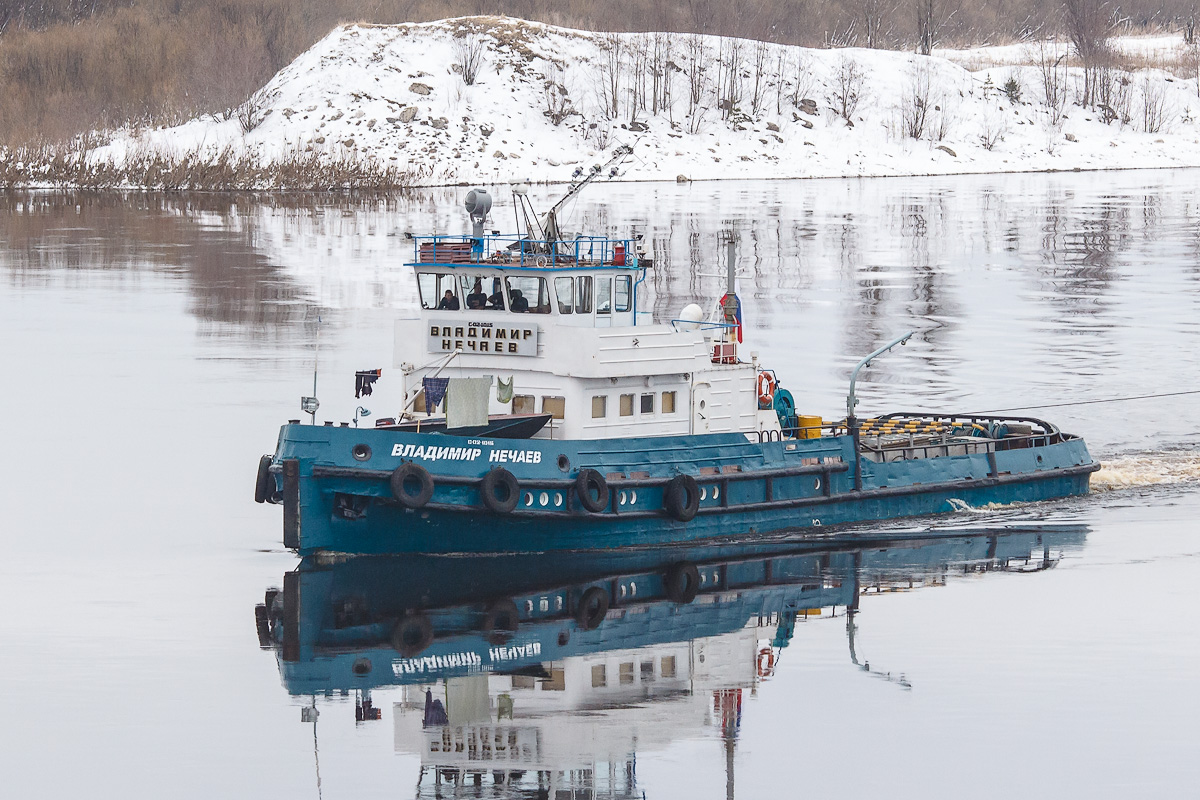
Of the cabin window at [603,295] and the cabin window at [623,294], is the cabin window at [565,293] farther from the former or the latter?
the cabin window at [623,294]

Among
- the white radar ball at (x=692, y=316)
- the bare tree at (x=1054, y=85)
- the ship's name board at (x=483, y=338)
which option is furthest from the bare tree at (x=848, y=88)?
the ship's name board at (x=483, y=338)

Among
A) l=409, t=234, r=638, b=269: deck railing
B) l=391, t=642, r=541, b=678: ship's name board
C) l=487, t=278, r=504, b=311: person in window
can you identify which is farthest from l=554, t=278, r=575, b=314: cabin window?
l=391, t=642, r=541, b=678: ship's name board

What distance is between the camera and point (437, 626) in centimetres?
2106

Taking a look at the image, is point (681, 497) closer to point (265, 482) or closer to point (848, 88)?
point (265, 482)

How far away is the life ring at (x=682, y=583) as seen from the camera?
2275 centimetres

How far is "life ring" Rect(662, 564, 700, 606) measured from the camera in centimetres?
2275

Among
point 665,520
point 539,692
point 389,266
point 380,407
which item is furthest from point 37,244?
point 539,692

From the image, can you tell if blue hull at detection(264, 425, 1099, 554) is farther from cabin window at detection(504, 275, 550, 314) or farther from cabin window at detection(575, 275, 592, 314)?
cabin window at detection(504, 275, 550, 314)

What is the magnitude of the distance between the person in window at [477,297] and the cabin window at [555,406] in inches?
65.8

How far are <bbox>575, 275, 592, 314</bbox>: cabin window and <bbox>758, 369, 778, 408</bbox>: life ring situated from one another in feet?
10.2

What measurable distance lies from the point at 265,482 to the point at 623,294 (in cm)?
558

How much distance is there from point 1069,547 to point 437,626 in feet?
32.9

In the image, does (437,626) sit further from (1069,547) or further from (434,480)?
(1069,547)

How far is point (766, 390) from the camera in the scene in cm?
2716
